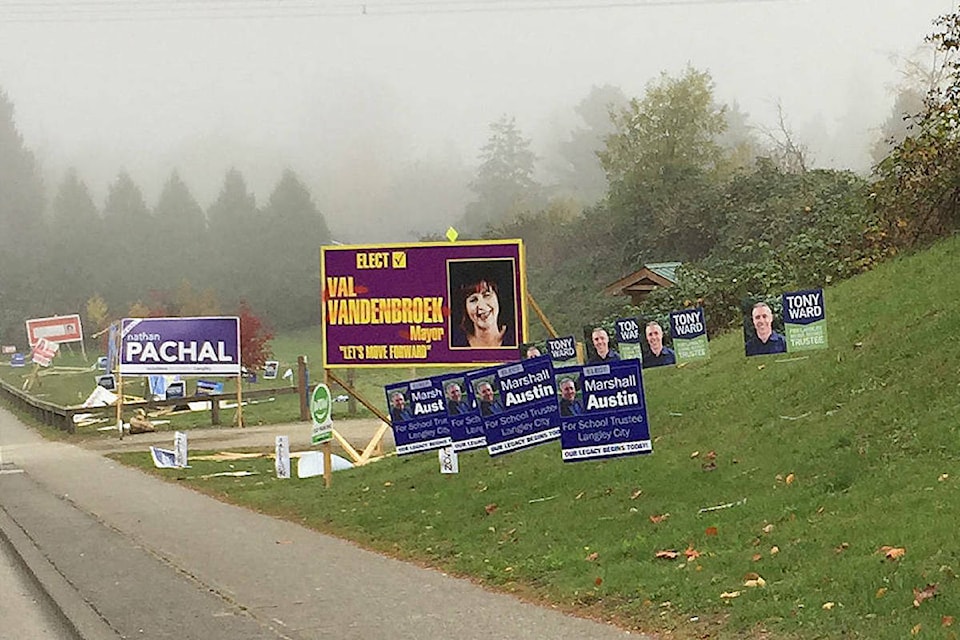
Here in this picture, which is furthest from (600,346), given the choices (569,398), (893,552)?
(893,552)

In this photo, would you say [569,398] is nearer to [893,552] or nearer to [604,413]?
[604,413]

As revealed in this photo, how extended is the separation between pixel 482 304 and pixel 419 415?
4.74 metres

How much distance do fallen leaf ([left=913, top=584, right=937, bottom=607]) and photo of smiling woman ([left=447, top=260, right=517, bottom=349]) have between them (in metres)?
14.4

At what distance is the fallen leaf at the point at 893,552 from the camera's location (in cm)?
798

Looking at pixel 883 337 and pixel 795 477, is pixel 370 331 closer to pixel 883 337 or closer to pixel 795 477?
pixel 883 337

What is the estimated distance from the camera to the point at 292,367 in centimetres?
5206

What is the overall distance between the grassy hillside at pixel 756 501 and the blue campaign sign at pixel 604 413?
1.42ft

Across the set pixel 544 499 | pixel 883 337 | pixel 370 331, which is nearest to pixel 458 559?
pixel 544 499

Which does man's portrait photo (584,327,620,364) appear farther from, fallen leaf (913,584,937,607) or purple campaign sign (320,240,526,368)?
fallen leaf (913,584,937,607)

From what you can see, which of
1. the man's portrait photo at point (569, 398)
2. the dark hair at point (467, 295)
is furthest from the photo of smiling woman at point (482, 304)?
the man's portrait photo at point (569, 398)

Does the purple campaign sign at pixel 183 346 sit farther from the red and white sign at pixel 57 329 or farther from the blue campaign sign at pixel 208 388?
the red and white sign at pixel 57 329

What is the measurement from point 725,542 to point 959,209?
37.7ft

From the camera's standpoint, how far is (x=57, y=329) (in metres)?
59.5

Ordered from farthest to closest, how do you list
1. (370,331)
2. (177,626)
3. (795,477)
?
(370,331) < (795,477) < (177,626)
